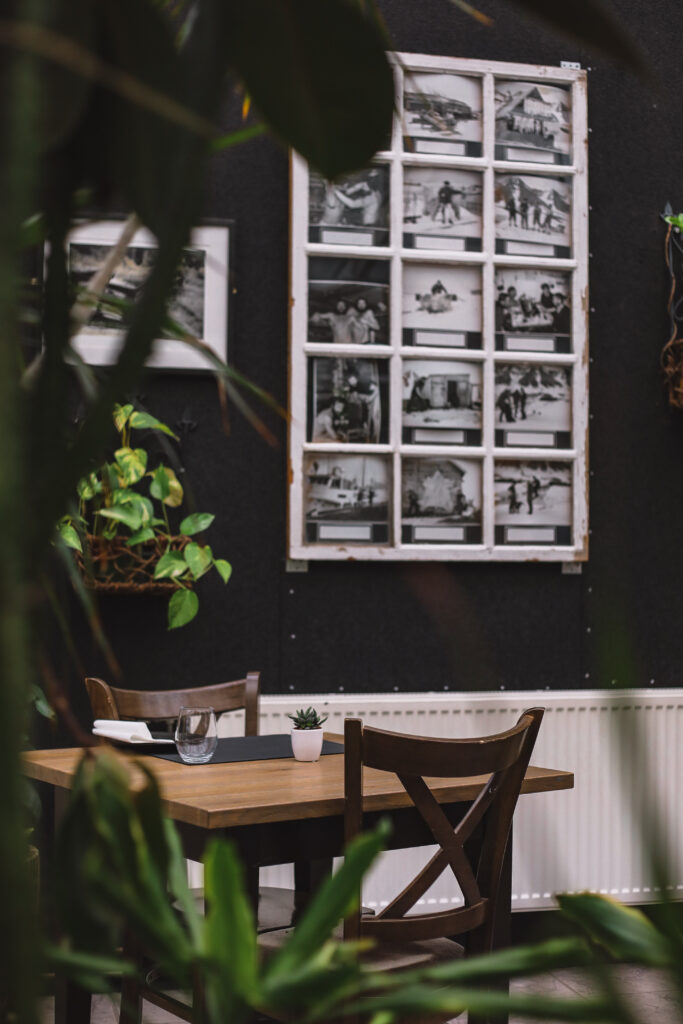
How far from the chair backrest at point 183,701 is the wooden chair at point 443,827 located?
33.3 inches

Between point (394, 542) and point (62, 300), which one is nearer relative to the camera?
point (62, 300)

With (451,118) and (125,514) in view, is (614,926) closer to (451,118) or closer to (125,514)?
(125,514)

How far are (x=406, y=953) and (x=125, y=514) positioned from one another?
1.62 meters

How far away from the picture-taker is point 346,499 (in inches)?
152

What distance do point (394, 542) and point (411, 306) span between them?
2.68ft

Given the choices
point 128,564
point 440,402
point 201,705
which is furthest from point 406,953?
point 440,402

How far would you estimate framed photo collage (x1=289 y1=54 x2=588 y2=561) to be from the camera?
387 cm

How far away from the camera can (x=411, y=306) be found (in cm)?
396

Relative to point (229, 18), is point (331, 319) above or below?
above

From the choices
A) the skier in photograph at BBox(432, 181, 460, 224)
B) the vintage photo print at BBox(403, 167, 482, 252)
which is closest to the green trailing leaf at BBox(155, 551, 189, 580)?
the vintage photo print at BBox(403, 167, 482, 252)

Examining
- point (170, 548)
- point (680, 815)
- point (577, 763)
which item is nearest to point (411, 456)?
point (170, 548)

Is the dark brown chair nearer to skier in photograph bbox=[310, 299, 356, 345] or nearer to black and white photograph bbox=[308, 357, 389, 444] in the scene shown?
black and white photograph bbox=[308, 357, 389, 444]

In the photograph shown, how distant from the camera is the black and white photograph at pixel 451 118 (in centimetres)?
398

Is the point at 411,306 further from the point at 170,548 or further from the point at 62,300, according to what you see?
the point at 62,300
